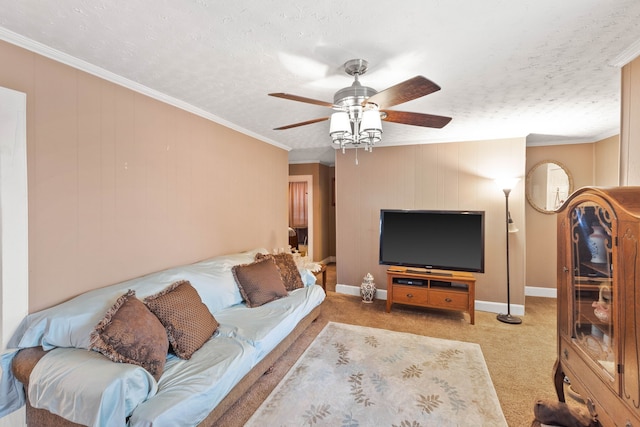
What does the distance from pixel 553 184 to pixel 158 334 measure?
5.53 metres

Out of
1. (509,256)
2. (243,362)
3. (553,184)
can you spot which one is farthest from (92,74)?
(553,184)

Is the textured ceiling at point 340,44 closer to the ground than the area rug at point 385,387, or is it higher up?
higher up

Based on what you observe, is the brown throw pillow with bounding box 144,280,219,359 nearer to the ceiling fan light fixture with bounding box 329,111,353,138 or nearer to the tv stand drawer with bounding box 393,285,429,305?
the ceiling fan light fixture with bounding box 329,111,353,138

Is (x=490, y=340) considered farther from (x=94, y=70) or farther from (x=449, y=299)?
(x=94, y=70)

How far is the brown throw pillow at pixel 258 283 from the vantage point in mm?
2947

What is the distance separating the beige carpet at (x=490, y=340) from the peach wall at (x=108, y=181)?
55.5 inches

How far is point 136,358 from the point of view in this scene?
169 centimetres

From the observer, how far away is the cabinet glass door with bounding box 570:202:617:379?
1.50 meters

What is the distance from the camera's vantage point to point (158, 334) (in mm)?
1851

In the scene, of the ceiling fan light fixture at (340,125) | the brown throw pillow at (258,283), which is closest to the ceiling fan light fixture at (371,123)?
the ceiling fan light fixture at (340,125)

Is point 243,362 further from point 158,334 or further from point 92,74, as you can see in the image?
point 92,74

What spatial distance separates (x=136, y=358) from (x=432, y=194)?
397 centimetres

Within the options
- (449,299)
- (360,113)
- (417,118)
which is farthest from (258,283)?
(449,299)

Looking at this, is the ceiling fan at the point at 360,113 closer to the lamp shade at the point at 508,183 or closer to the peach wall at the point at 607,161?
the lamp shade at the point at 508,183
